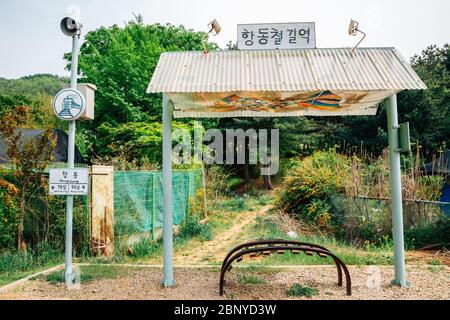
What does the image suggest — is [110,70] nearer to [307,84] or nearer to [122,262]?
[122,262]

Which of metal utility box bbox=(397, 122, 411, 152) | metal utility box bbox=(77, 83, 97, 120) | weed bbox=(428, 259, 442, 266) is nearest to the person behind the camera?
metal utility box bbox=(397, 122, 411, 152)

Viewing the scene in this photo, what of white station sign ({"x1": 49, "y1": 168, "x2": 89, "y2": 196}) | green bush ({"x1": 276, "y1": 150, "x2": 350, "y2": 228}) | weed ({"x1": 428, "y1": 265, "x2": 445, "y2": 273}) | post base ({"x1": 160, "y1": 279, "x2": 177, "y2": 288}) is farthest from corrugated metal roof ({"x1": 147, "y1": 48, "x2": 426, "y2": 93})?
green bush ({"x1": 276, "y1": 150, "x2": 350, "y2": 228})

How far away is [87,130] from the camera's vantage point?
21.2m

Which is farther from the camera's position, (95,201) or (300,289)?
(95,201)

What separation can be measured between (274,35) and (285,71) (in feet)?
Answer: 2.09

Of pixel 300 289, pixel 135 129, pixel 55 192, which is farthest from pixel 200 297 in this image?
pixel 135 129

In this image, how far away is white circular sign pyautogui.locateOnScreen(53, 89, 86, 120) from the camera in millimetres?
5316

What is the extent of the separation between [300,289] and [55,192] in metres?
3.67

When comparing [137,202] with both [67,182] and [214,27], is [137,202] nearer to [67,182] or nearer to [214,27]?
[67,182]

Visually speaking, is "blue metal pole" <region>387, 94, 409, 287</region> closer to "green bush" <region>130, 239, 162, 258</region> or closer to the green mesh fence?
"green bush" <region>130, 239, 162, 258</region>

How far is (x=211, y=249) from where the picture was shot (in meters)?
8.43

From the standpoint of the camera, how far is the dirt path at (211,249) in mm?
7399

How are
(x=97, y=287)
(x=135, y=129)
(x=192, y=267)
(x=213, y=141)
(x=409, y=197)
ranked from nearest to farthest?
(x=97, y=287), (x=192, y=267), (x=409, y=197), (x=135, y=129), (x=213, y=141)

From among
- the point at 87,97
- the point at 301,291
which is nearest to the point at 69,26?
the point at 87,97
